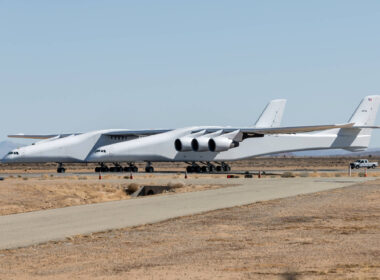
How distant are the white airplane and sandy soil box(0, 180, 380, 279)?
34.6 meters

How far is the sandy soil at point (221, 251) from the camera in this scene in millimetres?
8281

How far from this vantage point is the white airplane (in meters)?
50.1

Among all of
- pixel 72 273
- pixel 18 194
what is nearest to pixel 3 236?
pixel 72 273

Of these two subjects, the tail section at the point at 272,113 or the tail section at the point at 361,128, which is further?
the tail section at the point at 272,113

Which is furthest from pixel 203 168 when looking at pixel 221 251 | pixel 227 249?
pixel 221 251

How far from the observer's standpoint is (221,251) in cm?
1012

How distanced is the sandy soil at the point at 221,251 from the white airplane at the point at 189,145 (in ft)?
114

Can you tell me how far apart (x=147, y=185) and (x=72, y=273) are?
22.8m

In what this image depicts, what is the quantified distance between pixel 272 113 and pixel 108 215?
46.9 m

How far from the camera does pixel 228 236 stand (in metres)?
12.0

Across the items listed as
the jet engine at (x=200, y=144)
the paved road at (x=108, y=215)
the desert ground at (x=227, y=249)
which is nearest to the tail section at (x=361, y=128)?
the jet engine at (x=200, y=144)

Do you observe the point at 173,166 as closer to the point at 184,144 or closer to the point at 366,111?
the point at 366,111

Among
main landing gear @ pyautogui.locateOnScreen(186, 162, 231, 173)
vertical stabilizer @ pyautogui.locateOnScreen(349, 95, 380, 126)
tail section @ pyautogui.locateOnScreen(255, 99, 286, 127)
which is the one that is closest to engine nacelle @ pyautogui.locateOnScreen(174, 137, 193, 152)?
main landing gear @ pyautogui.locateOnScreen(186, 162, 231, 173)

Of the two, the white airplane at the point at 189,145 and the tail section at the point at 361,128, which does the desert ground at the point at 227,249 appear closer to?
the white airplane at the point at 189,145
